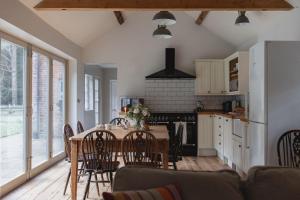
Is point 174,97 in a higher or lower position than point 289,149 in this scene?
higher

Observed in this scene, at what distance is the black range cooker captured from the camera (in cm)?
743

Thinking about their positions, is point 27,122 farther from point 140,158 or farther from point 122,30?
point 122,30

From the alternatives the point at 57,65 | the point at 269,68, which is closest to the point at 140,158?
the point at 269,68

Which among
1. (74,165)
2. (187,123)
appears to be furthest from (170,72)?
(74,165)

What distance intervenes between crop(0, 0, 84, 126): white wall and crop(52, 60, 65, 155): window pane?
0.23 meters

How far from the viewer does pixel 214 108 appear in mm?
7871

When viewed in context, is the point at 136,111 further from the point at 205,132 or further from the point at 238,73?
the point at 205,132

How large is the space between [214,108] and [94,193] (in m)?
4.23

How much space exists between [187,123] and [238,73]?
176cm

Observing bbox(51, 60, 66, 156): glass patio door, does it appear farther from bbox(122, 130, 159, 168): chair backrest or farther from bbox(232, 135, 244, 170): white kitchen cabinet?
bbox(232, 135, 244, 170): white kitchen cabinet

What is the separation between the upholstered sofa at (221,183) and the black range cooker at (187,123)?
5418 millimetres

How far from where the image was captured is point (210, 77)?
759cm

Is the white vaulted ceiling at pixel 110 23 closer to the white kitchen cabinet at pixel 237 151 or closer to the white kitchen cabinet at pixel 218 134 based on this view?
the white kitchen cabinet at pixel 218 134

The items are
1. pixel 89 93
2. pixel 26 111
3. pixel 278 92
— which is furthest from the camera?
pixel 89 93
